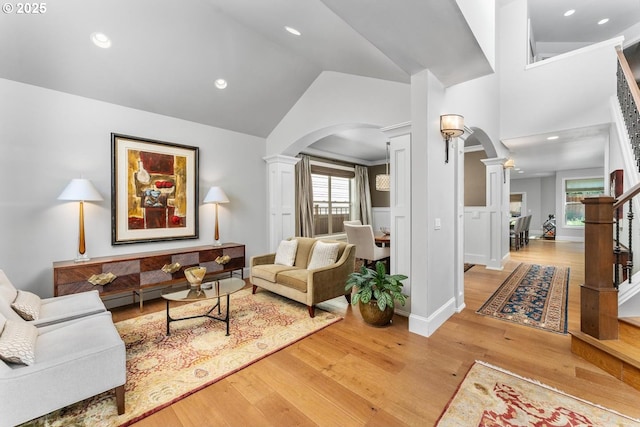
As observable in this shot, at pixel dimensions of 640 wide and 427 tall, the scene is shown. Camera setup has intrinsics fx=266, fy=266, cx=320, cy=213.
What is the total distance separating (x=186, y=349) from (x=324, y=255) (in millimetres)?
1818

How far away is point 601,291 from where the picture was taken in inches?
84.0

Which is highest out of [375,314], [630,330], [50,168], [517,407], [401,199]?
[50,168]

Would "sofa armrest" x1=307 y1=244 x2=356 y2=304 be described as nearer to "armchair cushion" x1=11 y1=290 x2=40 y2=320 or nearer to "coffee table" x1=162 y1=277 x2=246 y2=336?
"coffee table" x1=162 y1=277 x2=246 y2=336

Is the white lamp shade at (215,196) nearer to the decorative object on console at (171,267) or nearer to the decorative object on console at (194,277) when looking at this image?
the decorative object on console at (171,267)

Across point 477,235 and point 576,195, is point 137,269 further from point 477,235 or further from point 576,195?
point 576,195

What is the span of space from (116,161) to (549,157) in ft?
31.8

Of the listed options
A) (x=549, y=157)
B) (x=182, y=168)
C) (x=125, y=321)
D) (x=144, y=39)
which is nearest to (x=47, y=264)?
(x=125, y=321)

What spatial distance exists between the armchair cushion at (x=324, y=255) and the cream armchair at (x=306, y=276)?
0.07 metres

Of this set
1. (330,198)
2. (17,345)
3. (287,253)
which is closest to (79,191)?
(17,345)

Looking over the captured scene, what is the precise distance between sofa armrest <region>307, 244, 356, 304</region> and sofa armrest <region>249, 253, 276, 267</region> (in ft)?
4.03


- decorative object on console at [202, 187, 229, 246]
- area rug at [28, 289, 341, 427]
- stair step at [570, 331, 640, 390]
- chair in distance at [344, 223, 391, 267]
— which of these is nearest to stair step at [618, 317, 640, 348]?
stair step at [570, 331, 640, 390]

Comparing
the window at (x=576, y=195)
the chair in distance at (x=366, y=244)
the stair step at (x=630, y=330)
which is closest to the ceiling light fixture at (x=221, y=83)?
the chair in distance at (x=366, y=244)

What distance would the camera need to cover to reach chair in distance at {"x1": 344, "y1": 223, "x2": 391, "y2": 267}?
474cm

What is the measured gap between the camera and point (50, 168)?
310 centimetres
